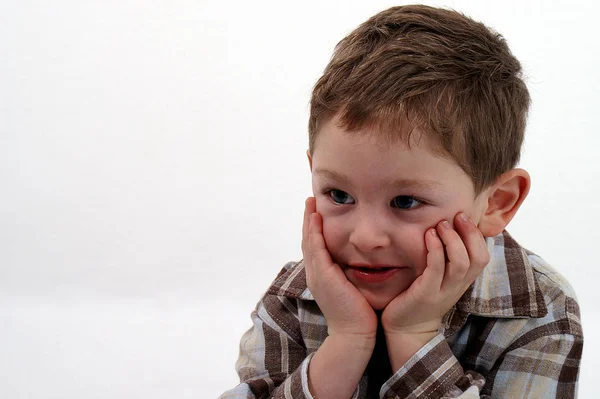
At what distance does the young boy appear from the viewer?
4.76 ft

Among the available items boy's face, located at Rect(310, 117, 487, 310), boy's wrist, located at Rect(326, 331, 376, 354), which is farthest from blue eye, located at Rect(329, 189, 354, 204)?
boy's wrist, located at Rect(326, 331, 376, 354)

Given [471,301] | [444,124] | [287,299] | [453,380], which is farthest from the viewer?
[287,299]

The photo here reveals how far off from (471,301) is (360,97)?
47cm

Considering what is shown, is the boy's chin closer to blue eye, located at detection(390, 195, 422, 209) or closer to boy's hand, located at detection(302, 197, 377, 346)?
boy's hand, located at detection(302, 197, 377, 346)

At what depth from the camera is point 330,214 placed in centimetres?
154

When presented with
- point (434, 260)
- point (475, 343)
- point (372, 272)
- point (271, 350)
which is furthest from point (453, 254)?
point (271, 350)

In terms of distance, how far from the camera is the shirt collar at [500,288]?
1645 millimetres

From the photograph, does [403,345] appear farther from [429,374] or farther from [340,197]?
[340,197]

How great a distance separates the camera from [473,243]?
1.53m

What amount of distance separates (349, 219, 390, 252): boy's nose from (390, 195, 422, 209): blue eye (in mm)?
47

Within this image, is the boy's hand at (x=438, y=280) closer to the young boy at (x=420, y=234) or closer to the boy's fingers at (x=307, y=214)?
the young boy at (x=420, y=234)

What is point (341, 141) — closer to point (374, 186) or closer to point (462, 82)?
point (374, 186)

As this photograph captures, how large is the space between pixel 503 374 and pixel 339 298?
13.3 inches

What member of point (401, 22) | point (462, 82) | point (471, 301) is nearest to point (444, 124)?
point (462, 82)
